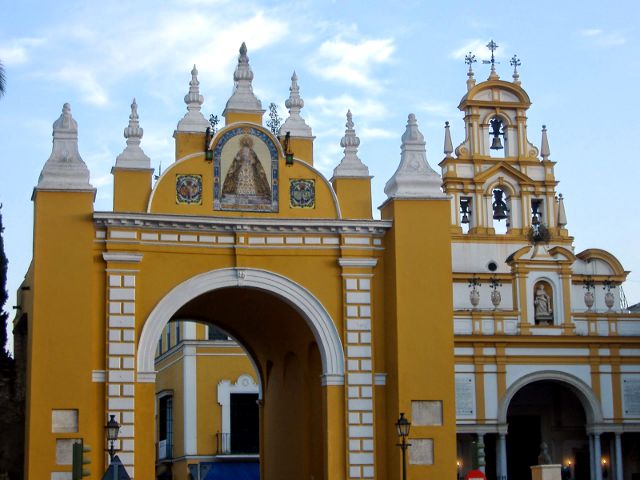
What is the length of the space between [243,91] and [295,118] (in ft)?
4.07

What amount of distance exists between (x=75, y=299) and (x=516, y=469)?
23652 mm

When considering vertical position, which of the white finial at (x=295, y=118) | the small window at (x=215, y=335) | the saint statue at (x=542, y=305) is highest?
the white finial at (x=295, y=118)

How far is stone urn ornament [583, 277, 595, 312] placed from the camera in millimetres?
43219

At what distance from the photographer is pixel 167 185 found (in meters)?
26.4

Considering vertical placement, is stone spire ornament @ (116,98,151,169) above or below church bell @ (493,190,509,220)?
below

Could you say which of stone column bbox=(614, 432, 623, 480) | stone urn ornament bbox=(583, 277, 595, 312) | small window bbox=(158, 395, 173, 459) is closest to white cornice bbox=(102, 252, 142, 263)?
small window bbox=(158, 395, 173, 459)

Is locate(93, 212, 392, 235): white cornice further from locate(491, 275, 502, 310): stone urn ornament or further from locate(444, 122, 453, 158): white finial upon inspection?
locate(444, 122, 453, 158): white finial

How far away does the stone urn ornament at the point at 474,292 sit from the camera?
42.5 metres

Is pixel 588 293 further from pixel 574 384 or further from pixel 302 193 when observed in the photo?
pixel 302 193

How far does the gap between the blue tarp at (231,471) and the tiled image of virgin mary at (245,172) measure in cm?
1740

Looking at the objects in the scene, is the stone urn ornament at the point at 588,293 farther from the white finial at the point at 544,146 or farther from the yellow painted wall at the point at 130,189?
the yellow painted wall at the point at 130,189

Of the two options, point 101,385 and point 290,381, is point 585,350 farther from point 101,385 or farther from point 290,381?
point 101,385

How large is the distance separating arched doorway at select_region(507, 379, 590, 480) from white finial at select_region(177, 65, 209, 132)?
20893mm

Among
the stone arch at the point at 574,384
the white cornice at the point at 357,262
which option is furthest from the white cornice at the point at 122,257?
the stone arch at the point at 574,384
